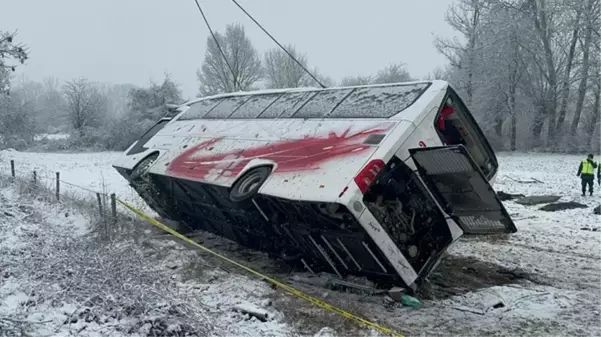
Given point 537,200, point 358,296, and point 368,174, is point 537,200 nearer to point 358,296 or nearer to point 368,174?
point 358,296

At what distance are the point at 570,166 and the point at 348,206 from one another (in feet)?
65.1

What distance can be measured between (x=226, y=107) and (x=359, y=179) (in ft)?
14.7

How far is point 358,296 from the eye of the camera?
586cm

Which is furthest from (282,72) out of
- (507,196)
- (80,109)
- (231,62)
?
(507,196)

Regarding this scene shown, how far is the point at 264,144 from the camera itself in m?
6.78

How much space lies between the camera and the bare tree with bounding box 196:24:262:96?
4002 cm

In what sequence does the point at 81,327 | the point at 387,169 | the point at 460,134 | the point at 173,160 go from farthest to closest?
1. the point at 173,160
2. the point at 460,134
3. the point at 387,169
4. the point at 81,327

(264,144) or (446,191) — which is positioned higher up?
(264,144)

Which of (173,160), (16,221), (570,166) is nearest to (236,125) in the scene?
(173,160)

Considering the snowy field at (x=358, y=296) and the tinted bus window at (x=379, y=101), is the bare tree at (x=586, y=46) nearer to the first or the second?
the snowy field at (x=358, y=296)

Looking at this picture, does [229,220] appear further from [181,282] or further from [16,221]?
[16,221]

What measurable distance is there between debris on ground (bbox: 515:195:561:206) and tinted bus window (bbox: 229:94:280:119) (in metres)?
8.06

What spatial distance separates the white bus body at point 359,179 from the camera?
5.24m

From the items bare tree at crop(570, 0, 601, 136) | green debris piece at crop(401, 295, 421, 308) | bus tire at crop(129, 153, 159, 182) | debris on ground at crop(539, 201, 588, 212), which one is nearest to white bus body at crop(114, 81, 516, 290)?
green debris piece at crop(401, 295, 421, 308)
